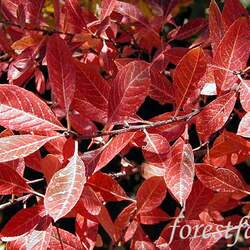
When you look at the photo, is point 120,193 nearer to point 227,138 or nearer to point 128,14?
point 227,138

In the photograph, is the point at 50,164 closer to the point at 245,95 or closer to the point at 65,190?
the point at 65,190

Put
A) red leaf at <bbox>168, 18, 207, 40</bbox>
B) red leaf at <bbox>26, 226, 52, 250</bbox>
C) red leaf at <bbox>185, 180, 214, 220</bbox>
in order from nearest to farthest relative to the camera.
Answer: red leaf at <bbox>26, 226, 52, 250</bbox> < red leaf at <bbox>185, 180, 214, 220</bbox> < red leaf at <bbox>168, 18, 207, 40</bbox>

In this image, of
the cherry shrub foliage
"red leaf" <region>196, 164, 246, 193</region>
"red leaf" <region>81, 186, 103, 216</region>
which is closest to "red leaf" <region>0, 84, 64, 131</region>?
the cherry shrub foliage

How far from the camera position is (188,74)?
0.71 meters

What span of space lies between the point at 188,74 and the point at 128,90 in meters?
0.09

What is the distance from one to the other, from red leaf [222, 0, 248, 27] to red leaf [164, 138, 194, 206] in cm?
20

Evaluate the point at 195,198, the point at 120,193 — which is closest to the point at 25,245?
the point at 120,193

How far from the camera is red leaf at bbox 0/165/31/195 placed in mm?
771

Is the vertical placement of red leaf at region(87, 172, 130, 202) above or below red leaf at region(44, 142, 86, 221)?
below

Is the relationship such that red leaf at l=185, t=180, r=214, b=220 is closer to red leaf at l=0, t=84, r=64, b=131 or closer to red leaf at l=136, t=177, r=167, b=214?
red leaf at l=136, t=177, r=167, b=214

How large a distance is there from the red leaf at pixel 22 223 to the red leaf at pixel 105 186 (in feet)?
0.28

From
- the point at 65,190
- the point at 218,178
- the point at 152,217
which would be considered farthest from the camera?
the point at 152,217

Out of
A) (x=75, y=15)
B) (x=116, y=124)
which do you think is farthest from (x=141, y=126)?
(x=75, y=15)

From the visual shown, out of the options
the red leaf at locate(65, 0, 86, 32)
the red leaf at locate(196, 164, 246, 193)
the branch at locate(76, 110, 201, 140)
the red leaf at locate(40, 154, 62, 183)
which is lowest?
the red leaf at locate(40, 154, 62, 183)
